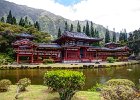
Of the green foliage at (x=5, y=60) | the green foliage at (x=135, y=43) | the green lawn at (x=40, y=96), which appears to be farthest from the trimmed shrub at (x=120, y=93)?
the green foliage at (x=135, y=43)

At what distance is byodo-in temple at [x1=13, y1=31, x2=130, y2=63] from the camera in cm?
5969

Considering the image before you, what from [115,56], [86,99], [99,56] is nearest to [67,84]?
[86,99]

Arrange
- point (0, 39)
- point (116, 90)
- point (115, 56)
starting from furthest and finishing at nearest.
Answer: point (115, 56) < point (0, 39) < point (116, 90)

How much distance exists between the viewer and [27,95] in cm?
1742

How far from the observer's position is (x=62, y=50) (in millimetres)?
68562

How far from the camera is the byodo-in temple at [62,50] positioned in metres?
59.7

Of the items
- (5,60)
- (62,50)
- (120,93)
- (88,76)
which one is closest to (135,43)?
(62,50)

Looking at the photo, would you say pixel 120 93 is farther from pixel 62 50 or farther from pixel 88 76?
pixel 62 50

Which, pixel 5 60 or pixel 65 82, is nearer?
pixel 65 82

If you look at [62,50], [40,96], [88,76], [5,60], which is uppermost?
[62,50]

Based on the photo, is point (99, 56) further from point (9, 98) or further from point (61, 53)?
point (9, 98)

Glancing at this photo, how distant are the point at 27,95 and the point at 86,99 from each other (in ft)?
14.1

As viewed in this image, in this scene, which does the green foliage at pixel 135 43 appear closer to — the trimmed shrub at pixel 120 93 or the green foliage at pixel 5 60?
the green foliage at pixel 5 60

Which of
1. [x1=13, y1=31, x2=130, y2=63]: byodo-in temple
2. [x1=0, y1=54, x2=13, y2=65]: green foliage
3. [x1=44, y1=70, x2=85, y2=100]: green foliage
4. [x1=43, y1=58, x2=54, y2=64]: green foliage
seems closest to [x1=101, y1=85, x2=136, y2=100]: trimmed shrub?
[x1=44, y1=70, x2=85, y2=100]: green foliage
